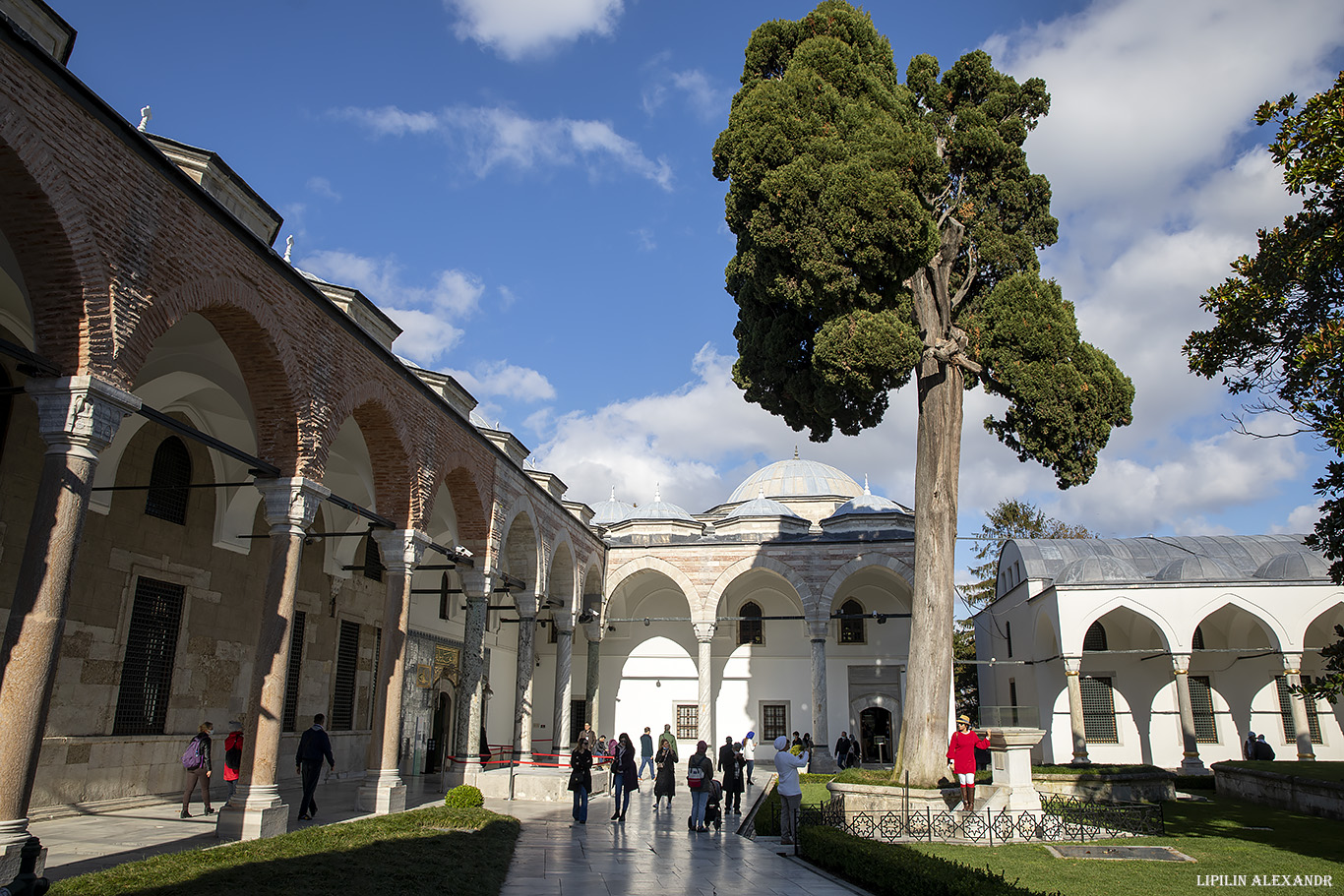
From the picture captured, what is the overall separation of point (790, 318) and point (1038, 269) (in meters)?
3.48

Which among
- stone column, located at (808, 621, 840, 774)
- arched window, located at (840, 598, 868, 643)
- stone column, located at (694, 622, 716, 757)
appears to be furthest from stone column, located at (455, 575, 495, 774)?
arched window, located at (840, 598, 868, 643)

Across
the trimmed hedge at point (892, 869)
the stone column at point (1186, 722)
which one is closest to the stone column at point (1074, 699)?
the stone column at point (1186, 722)

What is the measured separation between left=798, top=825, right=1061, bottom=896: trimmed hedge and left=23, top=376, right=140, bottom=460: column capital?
606 cm

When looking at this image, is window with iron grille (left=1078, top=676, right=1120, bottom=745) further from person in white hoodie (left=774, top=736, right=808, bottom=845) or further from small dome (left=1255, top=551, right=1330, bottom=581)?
person in white hoodie (left=774, top=736, right=808, bottom=845)

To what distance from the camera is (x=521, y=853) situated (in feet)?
25.5

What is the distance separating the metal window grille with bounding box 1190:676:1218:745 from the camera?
1872cm

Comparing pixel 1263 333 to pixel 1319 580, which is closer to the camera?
pixel 1263 333

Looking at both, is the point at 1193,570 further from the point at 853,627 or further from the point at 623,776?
the point at 623,776

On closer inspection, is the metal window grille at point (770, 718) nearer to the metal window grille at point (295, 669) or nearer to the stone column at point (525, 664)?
the stone column at point (525, 664)

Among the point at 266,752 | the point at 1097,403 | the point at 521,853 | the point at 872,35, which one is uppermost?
the point at 872,35

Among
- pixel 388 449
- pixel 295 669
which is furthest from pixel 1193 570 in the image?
pixel 295 669

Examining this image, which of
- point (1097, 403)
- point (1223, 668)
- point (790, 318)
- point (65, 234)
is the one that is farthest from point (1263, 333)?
point (1223, 668)

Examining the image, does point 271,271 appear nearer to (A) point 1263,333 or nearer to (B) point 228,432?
(B) point 228,432

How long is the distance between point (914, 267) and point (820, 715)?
11280mm
